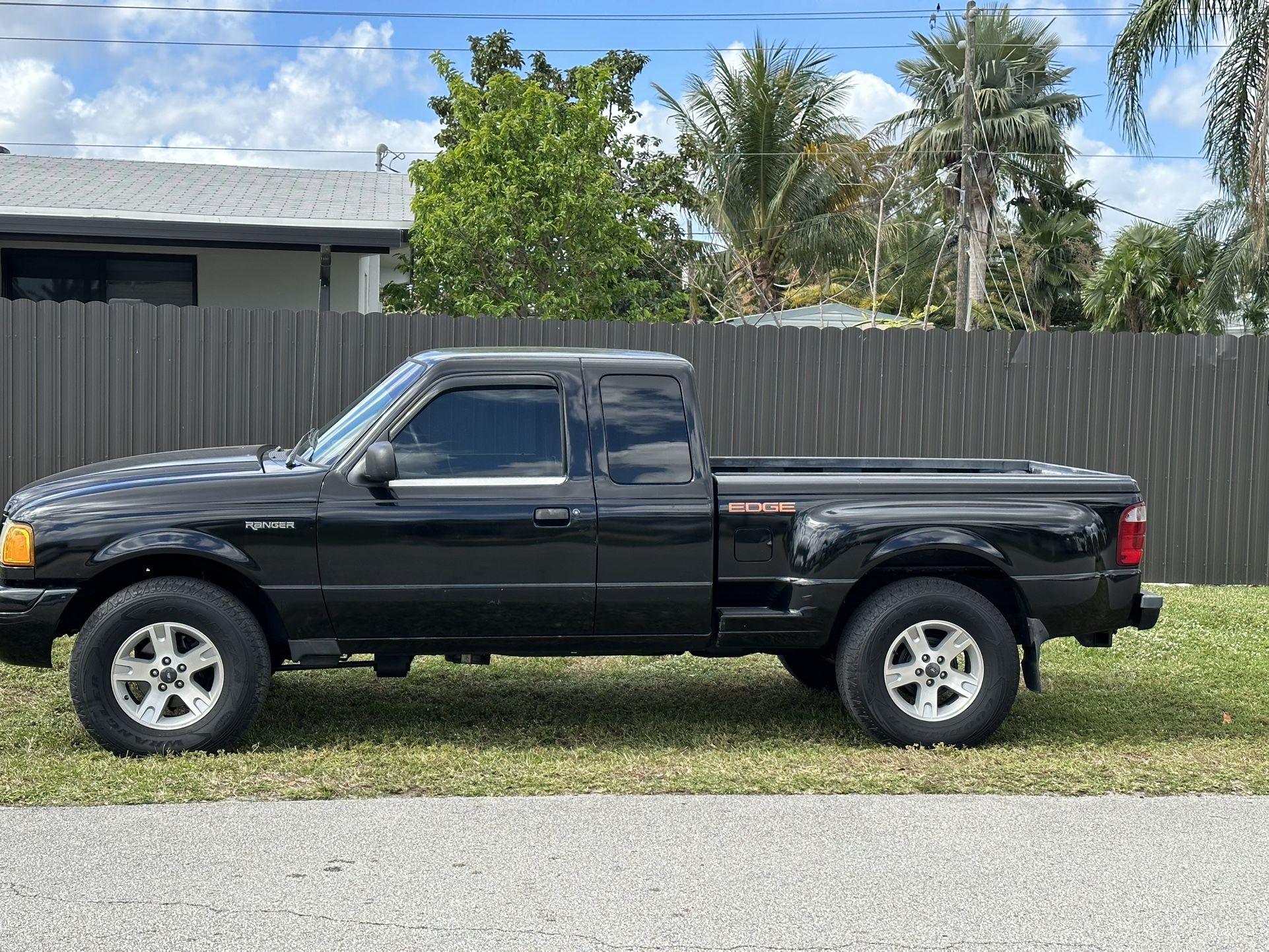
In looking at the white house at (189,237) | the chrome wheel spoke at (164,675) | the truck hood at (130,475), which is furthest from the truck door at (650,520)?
the white house at (189,237)

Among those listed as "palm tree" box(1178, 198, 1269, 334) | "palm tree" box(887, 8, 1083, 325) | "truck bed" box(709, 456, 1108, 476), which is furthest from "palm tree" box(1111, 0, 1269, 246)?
"palm tree" box(887, 8, 1083, 325)

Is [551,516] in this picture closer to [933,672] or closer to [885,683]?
[885,683]

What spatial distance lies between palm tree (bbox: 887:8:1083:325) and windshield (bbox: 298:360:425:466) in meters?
31.4

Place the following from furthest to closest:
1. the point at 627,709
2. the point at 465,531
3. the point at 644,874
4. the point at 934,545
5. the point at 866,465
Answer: the point at 866,465 < the point at 627,709 < the point at 934,545 < the point at 465,531 < the point at 644,874

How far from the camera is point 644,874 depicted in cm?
478

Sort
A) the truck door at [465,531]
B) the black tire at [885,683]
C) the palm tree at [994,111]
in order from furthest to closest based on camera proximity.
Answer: the palm tree at [994,111]
the black tire at [885,683]
the truck door at [465,531]

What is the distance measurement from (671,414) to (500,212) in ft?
39.9

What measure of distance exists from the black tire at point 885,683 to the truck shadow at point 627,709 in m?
0.28

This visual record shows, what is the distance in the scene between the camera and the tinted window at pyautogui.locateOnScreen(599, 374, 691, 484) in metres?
6.45

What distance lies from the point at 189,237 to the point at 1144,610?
11.6 metres

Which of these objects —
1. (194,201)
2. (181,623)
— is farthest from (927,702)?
(194,201)

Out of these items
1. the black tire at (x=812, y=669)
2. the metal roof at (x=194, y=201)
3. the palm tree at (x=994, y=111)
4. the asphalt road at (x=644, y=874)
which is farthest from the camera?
the palm tree at (x=994, y=111)

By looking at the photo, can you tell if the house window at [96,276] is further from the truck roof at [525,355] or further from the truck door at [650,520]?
the truck door at [650,520]

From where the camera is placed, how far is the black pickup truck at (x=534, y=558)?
6.12 meters
